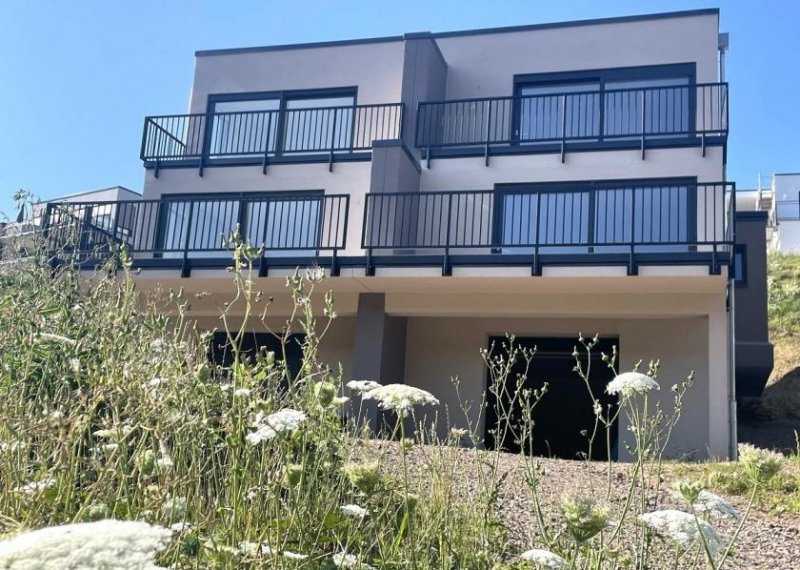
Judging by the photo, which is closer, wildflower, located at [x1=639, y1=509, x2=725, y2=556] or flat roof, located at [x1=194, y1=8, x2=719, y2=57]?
wildflower, located at [x1=639, y1=509, x2=725, y2=556]

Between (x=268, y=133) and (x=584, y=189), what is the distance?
6938 millimetres

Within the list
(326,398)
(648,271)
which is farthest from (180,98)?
(326,398)

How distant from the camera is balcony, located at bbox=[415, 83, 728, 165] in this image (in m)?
13.6

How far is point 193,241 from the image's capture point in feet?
47.5

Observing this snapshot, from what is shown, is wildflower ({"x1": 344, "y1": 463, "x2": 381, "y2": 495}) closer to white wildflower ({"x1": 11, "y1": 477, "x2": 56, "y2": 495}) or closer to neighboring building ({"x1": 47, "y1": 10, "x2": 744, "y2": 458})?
white wildflower ({"x1": 11, "y1": 477, "x2": 56, "y2": 495})

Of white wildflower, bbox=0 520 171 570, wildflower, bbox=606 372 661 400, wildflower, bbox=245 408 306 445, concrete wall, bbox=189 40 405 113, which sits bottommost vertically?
white wildflower, bbox=0 520 171 570

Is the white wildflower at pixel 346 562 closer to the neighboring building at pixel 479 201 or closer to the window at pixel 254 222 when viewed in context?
the neighboring building at pixel 479 201

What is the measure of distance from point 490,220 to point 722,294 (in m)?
4.07

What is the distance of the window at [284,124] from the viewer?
15.9m

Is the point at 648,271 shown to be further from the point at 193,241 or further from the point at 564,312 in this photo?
the point at 193,241

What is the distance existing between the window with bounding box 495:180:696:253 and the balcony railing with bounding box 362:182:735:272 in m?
0.02

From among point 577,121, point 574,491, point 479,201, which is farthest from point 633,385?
point 577,121

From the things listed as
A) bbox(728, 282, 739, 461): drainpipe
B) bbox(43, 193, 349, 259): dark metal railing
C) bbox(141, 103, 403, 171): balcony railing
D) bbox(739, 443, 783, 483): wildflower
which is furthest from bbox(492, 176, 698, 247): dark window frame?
bbox(739, 443, 783, 483): wildflower

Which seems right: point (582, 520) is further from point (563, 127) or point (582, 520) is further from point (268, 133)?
point (268, 133)
